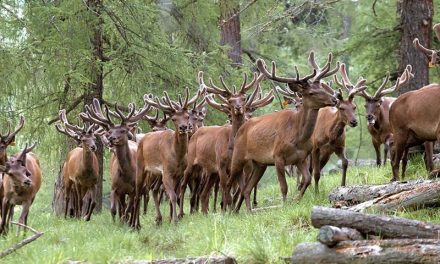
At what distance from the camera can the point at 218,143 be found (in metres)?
12.8

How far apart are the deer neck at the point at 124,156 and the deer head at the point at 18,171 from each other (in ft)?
5.29

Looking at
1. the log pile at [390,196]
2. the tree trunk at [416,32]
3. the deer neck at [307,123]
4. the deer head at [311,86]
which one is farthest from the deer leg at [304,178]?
the tree trunk at [416,32]

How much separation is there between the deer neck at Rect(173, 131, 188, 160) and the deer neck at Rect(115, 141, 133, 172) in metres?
0.91

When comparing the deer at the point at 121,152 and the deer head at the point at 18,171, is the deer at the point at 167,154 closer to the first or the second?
the deer at the point at 121,152

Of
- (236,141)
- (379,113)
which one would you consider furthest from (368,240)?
(379,113)

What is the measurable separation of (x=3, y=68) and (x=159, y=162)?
3440 mm

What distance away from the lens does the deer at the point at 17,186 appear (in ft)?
38.8

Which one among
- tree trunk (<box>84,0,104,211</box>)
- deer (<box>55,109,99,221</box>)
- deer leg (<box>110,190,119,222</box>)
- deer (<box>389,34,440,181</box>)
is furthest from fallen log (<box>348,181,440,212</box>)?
tree trunk (<box>84,0,104,211</box>)

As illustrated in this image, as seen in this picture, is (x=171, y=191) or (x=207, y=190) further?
(x=207, y=190)

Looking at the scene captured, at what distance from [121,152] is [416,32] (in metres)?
5.71

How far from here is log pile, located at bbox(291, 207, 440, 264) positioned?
19.2ft

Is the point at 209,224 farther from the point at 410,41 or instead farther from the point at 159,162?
the point at 410,41

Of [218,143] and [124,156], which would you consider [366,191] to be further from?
[124,156]

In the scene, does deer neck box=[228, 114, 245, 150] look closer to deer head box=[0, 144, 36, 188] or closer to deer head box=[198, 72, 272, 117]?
deer head box=[198, 72, 272, 117]
